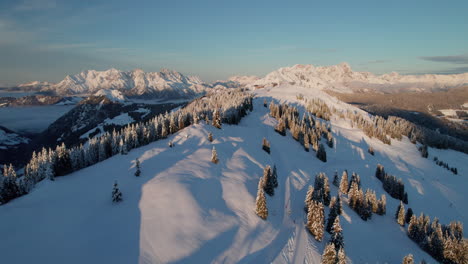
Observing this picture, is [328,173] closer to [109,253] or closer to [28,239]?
[109,253]

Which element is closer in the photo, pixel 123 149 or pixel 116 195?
pixel 116 195

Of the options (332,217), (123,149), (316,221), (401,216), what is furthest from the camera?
(123,149)

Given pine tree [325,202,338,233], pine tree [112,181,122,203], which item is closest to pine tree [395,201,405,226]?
pine tree [325,202,338,233]

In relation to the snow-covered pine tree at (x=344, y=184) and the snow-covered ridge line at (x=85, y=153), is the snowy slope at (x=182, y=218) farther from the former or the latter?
the snow-covered ridge line at (x=85, y=153)

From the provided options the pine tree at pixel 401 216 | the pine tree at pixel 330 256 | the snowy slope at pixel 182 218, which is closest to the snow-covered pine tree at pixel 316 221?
the snowy slope at pixel 182 218

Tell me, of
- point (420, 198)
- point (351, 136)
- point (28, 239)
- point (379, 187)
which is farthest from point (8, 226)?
point (351, 136)

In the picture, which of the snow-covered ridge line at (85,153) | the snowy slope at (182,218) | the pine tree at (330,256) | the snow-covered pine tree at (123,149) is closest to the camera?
the snowy slope at (182,218)

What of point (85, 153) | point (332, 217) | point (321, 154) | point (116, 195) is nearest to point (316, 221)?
point (332, 217)

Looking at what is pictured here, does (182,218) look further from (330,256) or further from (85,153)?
(85,153)
